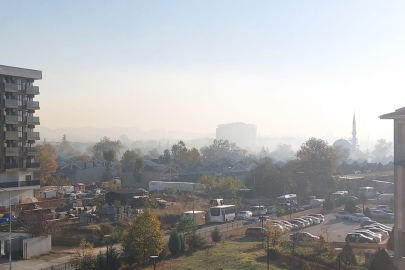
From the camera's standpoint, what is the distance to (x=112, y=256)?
16781mm

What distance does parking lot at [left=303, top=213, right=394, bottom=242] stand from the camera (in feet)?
84.7

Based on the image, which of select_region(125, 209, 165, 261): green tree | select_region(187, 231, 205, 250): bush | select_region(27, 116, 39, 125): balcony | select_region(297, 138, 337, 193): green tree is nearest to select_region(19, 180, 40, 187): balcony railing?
select_region(27, 116, 39, 125): balcony

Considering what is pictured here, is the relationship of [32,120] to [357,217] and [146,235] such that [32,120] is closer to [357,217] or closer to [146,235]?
[146,235]

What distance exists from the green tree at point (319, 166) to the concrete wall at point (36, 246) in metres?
34.2

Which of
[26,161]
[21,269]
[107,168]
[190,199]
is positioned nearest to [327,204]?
[190,199]

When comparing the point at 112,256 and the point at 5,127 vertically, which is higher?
the point at 5,127

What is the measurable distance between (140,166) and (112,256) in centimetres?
4161

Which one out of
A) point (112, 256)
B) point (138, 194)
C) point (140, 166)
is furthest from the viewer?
point (140, 166)

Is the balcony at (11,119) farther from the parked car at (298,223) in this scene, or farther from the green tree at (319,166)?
the green tree at (319,166)

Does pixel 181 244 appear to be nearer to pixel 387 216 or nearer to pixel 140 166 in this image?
pixel 387 216

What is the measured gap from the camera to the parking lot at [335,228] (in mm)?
25819

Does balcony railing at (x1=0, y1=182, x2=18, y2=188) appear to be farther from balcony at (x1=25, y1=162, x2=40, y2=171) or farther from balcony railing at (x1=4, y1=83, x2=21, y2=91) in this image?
balcony railing at (x1=4, y1=83, x2=21, y2=91)

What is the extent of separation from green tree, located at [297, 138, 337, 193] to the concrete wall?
34160mm

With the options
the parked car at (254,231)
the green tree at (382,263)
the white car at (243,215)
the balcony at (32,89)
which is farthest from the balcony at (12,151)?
the green tree at (382,263)
